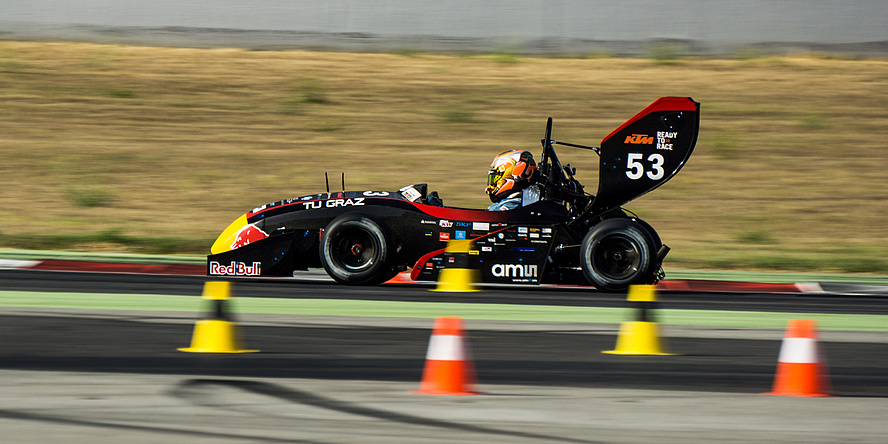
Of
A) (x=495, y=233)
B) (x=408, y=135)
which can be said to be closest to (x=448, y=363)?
(x=495, y=233)

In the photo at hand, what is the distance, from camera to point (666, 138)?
1039cm

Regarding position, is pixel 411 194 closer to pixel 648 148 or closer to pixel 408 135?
pixel 648 148

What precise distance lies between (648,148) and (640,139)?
12 cm

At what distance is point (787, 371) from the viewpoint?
554 centimetres

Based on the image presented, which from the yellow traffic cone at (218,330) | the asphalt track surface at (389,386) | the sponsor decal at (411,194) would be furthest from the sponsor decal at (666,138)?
the yellow traffic cone at (218,330)

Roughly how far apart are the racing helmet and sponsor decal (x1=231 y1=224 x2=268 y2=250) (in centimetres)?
233

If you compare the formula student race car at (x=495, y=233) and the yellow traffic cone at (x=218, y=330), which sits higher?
the formula student race car at (x=495, y=233)

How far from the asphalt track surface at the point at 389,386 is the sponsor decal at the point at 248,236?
220 centimetres

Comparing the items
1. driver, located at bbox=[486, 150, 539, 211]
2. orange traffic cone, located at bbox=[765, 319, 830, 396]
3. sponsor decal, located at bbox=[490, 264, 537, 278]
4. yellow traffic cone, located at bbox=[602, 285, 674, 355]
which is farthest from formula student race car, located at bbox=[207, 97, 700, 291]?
orange traffic cone, located at bbox=[765, 319, 830, 396]

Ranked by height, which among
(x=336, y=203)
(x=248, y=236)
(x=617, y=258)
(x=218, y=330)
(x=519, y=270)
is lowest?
(x=218, y=330)

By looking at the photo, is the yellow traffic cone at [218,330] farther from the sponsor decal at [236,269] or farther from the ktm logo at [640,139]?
the ktm logo at [640,139]

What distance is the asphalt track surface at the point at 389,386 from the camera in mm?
4738

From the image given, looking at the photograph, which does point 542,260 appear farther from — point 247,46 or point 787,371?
point 247,46

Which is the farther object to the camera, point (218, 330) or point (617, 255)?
point (617, 255)
